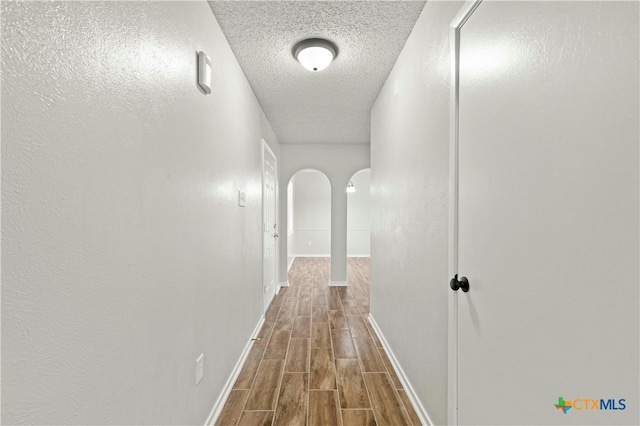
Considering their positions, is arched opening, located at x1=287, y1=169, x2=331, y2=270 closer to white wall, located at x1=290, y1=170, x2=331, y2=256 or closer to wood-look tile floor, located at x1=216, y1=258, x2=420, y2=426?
white wall, located at x1=290, y1=170, x2=331, y2=256

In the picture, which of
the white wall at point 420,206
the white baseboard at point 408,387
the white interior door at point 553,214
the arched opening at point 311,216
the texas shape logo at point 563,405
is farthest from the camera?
the arched opening at point 311,216

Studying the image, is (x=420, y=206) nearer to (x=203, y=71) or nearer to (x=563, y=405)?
(x=563, y=405)

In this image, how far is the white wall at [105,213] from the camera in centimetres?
59

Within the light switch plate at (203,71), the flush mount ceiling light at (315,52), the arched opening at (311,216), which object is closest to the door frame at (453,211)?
the flush mount ceiling light at (315,52)

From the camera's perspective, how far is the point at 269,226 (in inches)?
159

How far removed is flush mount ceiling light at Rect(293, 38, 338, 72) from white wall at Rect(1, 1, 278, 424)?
68 cm

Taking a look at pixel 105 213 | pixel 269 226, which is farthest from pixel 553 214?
pixel 269 226

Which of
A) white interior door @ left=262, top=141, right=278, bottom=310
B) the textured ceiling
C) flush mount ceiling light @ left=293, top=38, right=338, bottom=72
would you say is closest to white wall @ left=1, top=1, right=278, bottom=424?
the textured ceiling

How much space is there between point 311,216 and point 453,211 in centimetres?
738

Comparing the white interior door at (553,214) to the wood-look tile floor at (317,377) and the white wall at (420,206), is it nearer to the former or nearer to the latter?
the white wall at (420,206)

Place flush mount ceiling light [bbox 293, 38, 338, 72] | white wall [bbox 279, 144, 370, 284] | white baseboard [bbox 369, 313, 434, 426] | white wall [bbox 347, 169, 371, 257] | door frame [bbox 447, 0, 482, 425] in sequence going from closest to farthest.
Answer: door frame [bbox 447, 0, 482, 425] < white baseboard [bbox 369, 313, 434, 426] < flush mount ceiling light [bbox 293, 38, 338, 72] < white wall [bbox 279, 144, 370, 284] < white wall [bbox 347, 169, 371, 257]

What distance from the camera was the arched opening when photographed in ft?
27.9

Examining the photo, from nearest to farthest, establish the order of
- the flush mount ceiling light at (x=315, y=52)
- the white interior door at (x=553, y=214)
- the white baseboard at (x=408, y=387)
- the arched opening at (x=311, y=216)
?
the white interior door at (x=553, y=214), the white baseboard at (x=408, y=387), the flush mount ceiling light at (x=315, y=52), the arched opening at (x=311, y=216)

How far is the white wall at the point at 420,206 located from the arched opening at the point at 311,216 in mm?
5850
